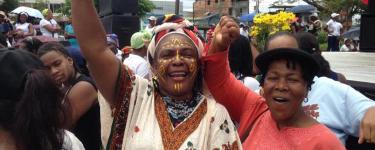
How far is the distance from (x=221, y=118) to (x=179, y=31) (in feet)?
1.54

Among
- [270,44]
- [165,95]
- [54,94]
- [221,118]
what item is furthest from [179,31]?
[54,94]

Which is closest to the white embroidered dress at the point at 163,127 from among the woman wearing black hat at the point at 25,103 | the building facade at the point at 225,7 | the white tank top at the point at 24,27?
the woman wearing black hat at the point at 25,103

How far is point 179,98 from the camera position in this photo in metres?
2.23

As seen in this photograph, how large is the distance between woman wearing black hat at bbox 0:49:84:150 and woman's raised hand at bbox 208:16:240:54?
0.97m

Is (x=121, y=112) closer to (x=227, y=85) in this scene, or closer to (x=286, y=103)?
(x=227, y=85)

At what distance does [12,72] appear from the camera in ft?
4.72

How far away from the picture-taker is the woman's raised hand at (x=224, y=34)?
2.22 meters

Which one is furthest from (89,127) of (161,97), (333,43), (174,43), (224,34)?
(333,43)

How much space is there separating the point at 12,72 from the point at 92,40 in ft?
2.00

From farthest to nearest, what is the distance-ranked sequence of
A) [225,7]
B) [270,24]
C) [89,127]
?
[225,7], [270,24], [89,127]

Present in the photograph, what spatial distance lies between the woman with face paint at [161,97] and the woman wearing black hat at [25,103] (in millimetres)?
540

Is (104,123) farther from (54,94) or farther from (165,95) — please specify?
(54,94)

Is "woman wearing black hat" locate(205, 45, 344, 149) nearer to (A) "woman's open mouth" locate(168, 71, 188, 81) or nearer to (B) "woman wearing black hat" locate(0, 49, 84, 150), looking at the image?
(A) "woman's open mouth" locate(168, 71, 188, 81)

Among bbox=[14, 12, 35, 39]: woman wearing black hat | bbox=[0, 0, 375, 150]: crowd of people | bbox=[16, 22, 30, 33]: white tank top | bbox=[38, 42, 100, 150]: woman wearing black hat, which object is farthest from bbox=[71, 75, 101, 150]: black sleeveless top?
bbox=[16, 22, 30, 33]: white tank top
